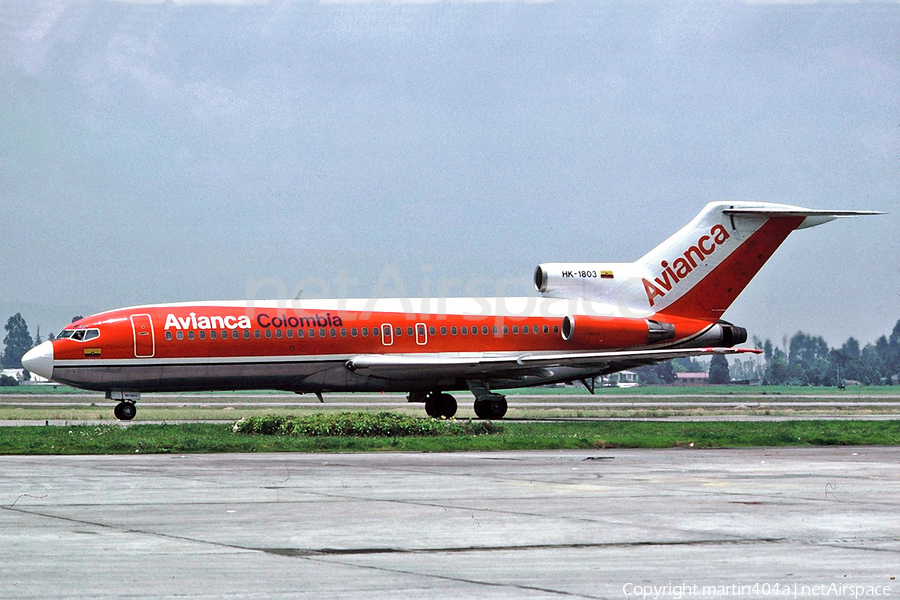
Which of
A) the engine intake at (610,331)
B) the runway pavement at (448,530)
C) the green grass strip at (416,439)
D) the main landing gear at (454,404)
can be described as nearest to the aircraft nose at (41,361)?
the green grass strip at (416,439)

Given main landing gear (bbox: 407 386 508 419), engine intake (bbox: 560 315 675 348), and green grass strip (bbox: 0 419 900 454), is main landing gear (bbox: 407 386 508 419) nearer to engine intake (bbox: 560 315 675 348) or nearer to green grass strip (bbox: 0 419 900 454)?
engine intake (bbox: 560 315 675 348)

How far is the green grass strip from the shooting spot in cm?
2664

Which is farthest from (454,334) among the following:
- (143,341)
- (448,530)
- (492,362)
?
(448,530)

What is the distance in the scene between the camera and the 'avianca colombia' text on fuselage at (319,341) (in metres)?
39.5

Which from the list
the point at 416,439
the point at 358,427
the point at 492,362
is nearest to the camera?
the point at 416,439

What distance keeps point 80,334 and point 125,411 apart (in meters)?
2.90

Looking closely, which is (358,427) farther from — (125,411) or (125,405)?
(125,405)

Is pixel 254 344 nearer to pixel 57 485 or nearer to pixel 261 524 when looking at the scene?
pixel 57 485

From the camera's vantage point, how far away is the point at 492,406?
43.2 metres

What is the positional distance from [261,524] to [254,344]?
26.1m

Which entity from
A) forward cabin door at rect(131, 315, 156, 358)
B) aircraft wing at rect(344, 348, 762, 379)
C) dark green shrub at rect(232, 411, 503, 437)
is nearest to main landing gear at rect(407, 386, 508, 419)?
aircraft wing at rect(344, 348, 762, 379)

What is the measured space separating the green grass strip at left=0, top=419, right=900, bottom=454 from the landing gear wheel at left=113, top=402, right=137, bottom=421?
21.0ft

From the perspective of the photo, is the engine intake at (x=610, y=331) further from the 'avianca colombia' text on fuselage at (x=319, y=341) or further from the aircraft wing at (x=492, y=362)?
the aircraft wing at (x=492, y=362)

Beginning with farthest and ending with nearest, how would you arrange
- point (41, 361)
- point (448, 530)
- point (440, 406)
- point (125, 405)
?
point (440, 406), point (125, 405), point (41, 361), point (448, 530)
